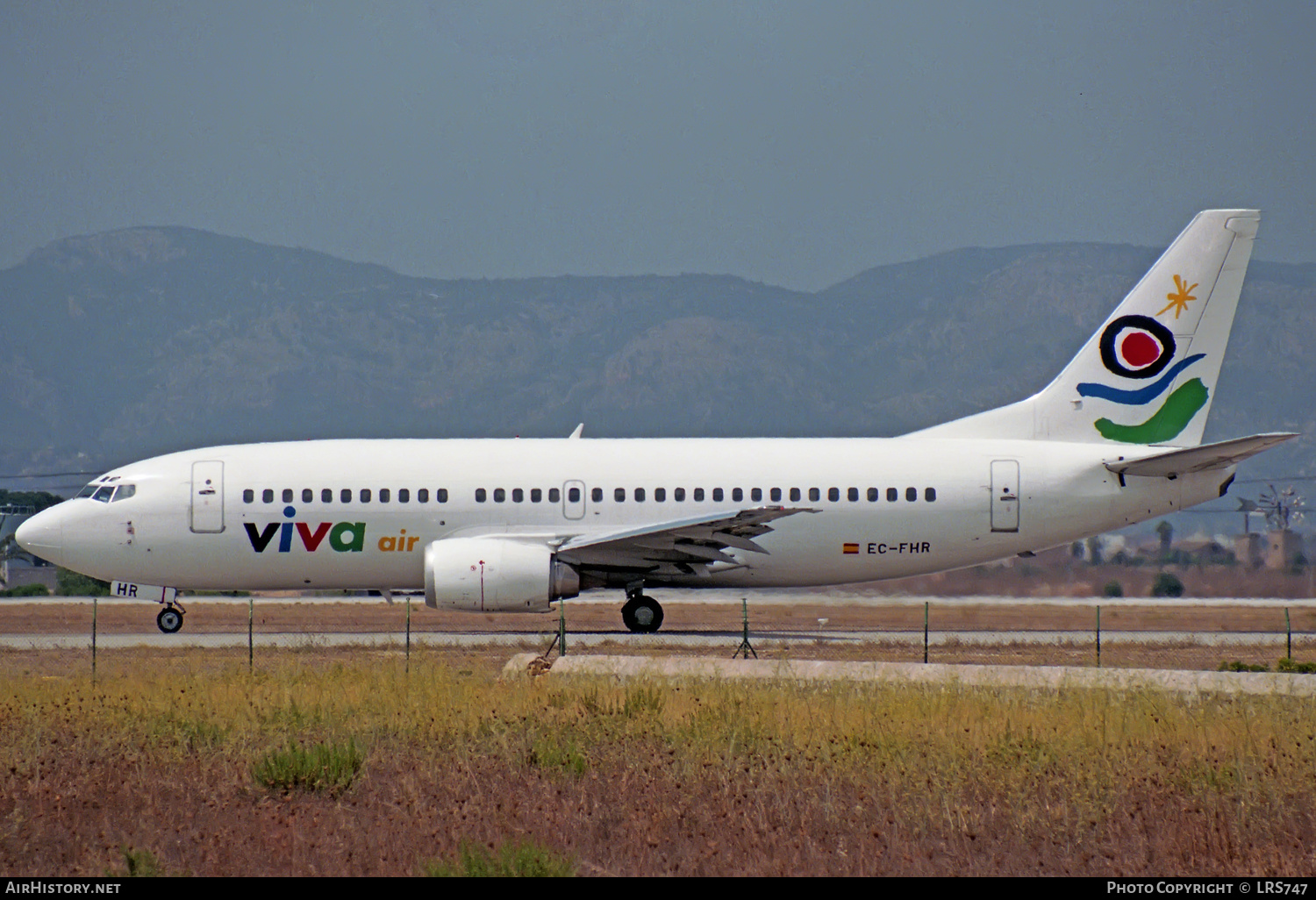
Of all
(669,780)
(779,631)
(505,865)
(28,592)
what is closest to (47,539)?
(779,631)

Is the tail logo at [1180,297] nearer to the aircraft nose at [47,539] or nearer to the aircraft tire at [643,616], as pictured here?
the aircraft tire at [643,616]

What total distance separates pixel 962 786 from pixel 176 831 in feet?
20.1

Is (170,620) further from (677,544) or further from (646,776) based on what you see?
(646,776)

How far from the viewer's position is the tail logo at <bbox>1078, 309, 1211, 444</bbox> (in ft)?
93.6

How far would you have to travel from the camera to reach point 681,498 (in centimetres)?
2769

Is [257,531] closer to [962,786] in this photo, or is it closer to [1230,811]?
[962,786]

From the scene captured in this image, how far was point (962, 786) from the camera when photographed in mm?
12375

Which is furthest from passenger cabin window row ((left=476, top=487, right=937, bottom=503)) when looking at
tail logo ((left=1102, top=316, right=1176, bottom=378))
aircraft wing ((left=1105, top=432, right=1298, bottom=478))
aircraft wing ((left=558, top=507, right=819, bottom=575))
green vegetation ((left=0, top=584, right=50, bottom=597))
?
green vegetation ((left=0, top=584, right=50, bottom=597))

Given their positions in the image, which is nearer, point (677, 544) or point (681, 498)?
Answer: point (677, 544)

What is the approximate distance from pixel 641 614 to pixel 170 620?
9231 mm

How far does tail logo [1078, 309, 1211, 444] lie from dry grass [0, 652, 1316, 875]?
38.7 feet

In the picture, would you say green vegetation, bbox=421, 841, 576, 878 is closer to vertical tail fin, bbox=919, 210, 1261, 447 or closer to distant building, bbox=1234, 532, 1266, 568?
vertical tail fin, bbox=919, 210, 1261, 447

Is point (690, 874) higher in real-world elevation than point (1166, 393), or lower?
lower
